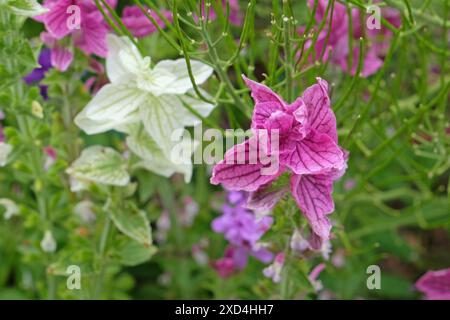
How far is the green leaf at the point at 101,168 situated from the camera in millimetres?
751

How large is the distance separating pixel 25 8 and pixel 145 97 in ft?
0.46

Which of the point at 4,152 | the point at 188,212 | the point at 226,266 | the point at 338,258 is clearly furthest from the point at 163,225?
the point at 4,152

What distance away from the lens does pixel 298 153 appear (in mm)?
593

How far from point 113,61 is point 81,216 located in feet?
0.72

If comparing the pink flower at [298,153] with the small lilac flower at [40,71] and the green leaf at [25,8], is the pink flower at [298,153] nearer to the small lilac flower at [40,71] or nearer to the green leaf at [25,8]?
the green leaf at [25,8]

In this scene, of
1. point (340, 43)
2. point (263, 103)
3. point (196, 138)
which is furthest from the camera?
point (340, 43)

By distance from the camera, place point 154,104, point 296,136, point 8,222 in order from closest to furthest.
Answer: point 296,136 → point 154,104 → point 8,222

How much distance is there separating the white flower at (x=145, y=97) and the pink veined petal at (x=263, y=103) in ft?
0.40

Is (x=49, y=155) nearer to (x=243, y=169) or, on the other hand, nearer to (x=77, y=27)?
(x=77, y=27)

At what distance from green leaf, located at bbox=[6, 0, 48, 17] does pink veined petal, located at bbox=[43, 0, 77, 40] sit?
0.05 meters

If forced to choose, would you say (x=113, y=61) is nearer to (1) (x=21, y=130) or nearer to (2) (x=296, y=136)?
(1) (x=21, y=130)

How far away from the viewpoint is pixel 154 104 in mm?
719

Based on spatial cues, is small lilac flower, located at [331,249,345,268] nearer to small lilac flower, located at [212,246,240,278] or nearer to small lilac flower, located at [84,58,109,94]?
small lilac flower, located at [212,246,240,278]
